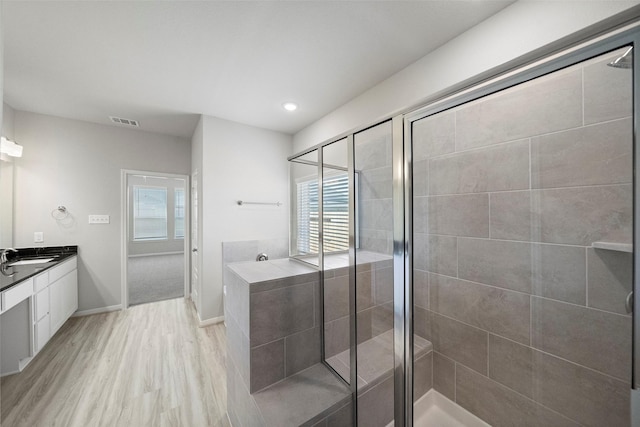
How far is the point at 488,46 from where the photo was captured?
60.7 inches

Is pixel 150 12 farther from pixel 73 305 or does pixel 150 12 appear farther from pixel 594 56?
pixel 73 305

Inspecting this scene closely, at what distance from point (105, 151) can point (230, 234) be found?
2249mm

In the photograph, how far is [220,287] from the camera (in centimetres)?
313

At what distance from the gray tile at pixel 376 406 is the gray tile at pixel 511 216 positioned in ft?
3.74

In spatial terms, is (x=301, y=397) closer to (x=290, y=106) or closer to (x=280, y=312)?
(x=280, y=312)

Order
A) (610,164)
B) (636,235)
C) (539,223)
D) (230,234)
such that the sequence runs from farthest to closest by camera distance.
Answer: (230,234), (539,223), (610,164), (636,235)

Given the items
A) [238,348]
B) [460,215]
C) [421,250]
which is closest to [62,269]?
[238,348]

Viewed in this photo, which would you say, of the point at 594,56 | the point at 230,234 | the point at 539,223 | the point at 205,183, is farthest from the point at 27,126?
the point at 539,223

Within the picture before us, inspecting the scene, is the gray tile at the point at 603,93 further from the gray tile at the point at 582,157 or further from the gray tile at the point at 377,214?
the gray tile at the point at 377,214

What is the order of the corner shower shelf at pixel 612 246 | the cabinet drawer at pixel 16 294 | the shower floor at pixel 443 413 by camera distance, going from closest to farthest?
the corner shower shelf at pixel 612 246 < the shower floor at pixel 443 413 < the cabinet drawer at pixel 16 294

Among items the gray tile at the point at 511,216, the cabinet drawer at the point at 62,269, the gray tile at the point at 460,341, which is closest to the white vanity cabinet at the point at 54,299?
the cabinet drawer at the point at 62,269

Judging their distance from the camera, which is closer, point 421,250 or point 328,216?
point 421,250

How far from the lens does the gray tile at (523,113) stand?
1.15 metres

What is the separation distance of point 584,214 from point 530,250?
317mm
